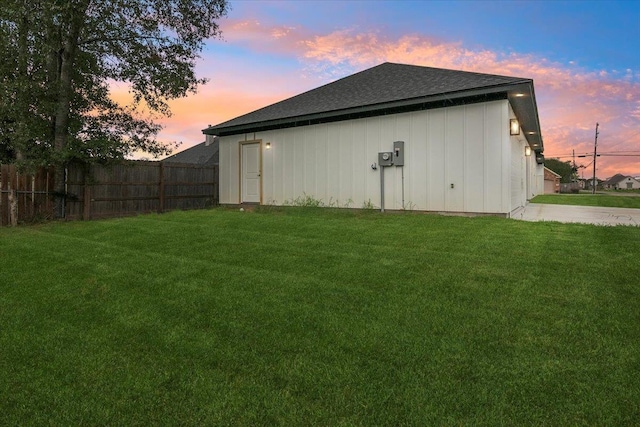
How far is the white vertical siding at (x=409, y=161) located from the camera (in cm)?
806

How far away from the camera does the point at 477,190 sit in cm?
822

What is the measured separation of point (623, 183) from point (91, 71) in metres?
121

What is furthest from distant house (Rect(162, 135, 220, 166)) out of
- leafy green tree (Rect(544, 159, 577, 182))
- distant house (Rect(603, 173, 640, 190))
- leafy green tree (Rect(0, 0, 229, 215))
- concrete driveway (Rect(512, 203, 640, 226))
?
distant house (Rect(603, 173, 640, 190))

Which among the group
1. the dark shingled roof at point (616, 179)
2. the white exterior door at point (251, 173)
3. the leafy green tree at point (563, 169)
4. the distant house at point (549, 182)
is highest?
the dark shingled roof at point (616, 179)

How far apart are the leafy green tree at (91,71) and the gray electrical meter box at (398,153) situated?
6.26 metres

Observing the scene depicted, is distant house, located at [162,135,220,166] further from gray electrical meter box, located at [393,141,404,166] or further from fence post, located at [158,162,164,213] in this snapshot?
gray electrical meter box, located at [393,141,404,166]

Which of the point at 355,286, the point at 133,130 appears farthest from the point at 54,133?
the point at 355,286

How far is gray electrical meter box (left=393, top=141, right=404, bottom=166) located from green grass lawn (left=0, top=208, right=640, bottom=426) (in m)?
4.27

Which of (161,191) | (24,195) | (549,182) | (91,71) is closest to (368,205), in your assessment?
(161,191)

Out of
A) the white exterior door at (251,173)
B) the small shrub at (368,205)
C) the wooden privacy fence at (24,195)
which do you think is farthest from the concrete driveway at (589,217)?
the wooden privacy fence at (24,195)

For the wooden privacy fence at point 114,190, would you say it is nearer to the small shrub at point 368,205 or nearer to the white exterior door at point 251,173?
the white exterior door at point 251,173

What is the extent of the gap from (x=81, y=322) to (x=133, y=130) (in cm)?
904

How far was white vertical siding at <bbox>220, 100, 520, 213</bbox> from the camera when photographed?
8062 millimetres

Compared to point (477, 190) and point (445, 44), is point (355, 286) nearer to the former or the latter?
point (477, 190)
